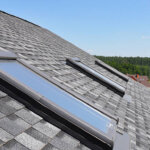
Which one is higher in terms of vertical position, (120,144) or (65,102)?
(65,102)

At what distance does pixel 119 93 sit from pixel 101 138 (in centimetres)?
454

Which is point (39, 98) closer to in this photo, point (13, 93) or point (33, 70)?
point (13, 93)

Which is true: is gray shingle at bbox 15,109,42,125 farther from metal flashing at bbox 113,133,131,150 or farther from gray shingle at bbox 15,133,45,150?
metal flashing at bbox 113,133,131,150

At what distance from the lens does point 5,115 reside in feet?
7.61

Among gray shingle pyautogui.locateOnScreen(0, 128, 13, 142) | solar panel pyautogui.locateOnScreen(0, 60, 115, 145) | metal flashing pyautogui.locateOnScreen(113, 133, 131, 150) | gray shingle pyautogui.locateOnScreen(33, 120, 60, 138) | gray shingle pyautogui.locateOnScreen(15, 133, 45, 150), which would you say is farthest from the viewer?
metal flashing pyautogui.locateOnScreen(113, 133, 131, 150)

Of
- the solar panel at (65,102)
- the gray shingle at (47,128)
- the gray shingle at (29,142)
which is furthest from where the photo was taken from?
the solar panel at (65,102)

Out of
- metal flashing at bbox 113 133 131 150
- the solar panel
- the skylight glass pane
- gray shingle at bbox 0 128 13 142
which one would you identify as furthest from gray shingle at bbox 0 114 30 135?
metal flashing at bbox 113 133 131 150

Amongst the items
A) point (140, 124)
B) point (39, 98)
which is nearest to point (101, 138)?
point (39, 98)

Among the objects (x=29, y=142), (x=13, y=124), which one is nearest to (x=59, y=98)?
(x=13, y=124)

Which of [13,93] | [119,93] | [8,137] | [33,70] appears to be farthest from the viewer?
[119,93]

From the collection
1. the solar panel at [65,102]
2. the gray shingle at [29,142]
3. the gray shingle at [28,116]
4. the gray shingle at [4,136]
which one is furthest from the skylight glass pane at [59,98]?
the gray shingle at [4,136]

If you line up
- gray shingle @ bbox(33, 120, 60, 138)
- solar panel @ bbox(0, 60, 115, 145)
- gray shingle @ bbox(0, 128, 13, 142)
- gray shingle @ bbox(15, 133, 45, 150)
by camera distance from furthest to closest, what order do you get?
solar panel @ bbox(0, 60, 115, 145) → gray shingle @ bbox(33, 120, 60, 138) → gray shingle @ bbox(15, 133, 45, 150) → gray shingle @ bbox(0, 128, 13, 142)

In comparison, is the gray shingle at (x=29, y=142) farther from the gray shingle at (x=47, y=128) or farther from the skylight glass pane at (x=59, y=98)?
the skylight glass pane at (x=59, y=98)

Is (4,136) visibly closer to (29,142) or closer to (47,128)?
(29,142)
